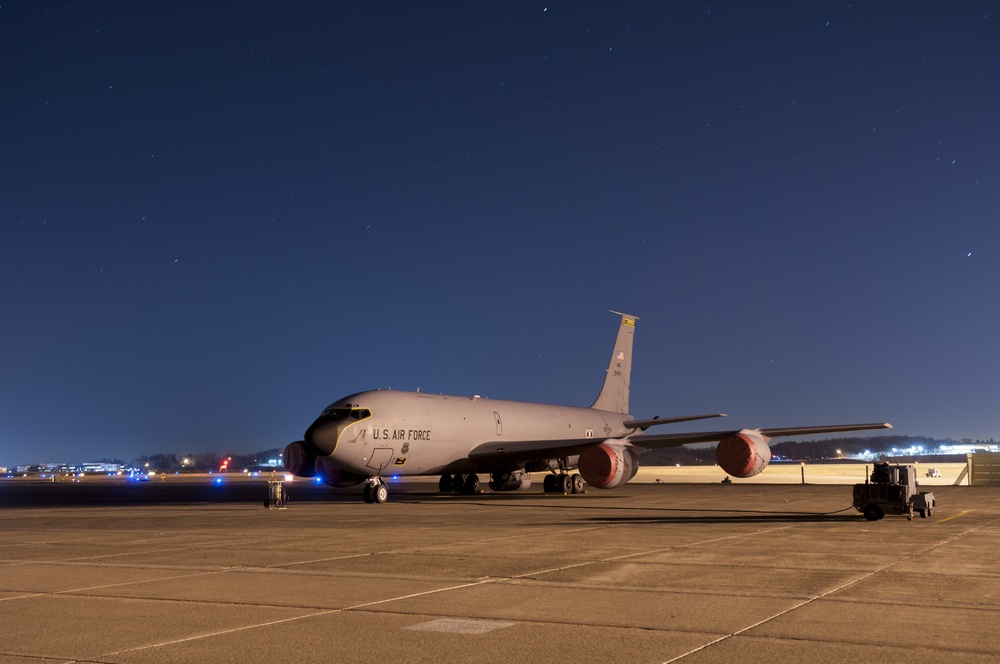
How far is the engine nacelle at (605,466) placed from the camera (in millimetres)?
31906

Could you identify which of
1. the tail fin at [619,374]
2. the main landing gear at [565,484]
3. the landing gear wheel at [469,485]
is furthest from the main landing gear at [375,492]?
the tail fin at [619,374]

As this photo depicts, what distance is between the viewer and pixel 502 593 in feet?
32.2

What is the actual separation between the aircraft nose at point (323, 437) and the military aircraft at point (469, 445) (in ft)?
0.10

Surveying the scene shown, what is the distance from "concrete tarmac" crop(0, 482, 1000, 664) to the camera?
706 cm

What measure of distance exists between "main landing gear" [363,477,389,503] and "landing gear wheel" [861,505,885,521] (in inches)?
612

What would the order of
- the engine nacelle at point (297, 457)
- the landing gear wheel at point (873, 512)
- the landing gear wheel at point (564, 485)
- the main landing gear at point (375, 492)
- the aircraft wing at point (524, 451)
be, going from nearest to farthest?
1. the landing gear wheel at point (873, 512)
2. the main landing gear at point (375, 492)
3. the engine nacelle at point (297, 457)
4. the aircraft wing at point (524, 451)
5. the landing gear wheel at point (564, 485)

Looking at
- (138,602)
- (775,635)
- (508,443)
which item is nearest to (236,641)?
(138,602)

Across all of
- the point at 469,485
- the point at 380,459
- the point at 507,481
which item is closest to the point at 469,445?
the point at 469,485

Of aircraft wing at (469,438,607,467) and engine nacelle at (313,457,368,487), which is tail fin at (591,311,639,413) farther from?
engine nacelle at (313,457,368,487)

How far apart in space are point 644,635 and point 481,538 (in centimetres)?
931

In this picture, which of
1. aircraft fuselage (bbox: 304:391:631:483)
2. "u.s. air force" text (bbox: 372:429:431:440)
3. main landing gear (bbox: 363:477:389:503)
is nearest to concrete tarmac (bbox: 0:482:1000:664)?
aircraft fuselage (bbox: 304:391:631:483)

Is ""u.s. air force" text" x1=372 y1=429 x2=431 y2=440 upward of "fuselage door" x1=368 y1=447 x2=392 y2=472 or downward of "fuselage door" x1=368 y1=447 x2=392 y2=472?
upward

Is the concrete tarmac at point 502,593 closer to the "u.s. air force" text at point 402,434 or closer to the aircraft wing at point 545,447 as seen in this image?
the "u.s. air force" text at point 402,434

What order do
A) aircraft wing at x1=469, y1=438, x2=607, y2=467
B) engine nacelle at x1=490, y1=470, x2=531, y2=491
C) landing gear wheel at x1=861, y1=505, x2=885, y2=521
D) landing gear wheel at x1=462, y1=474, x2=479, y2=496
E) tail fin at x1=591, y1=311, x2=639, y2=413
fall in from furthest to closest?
tail fin at x1=591, y1=311, x2=639, y2=413, engine nacelle at x1=490, y1=470, x2=531, y2=491, landing gear wheel at x1=462, y1=474, x2=479, y2=496, aircraft wing at x1=469, y1=438, x2=607, y2=467, landing gear wheel at x1=861, y1=505, x2=885, y2=521
